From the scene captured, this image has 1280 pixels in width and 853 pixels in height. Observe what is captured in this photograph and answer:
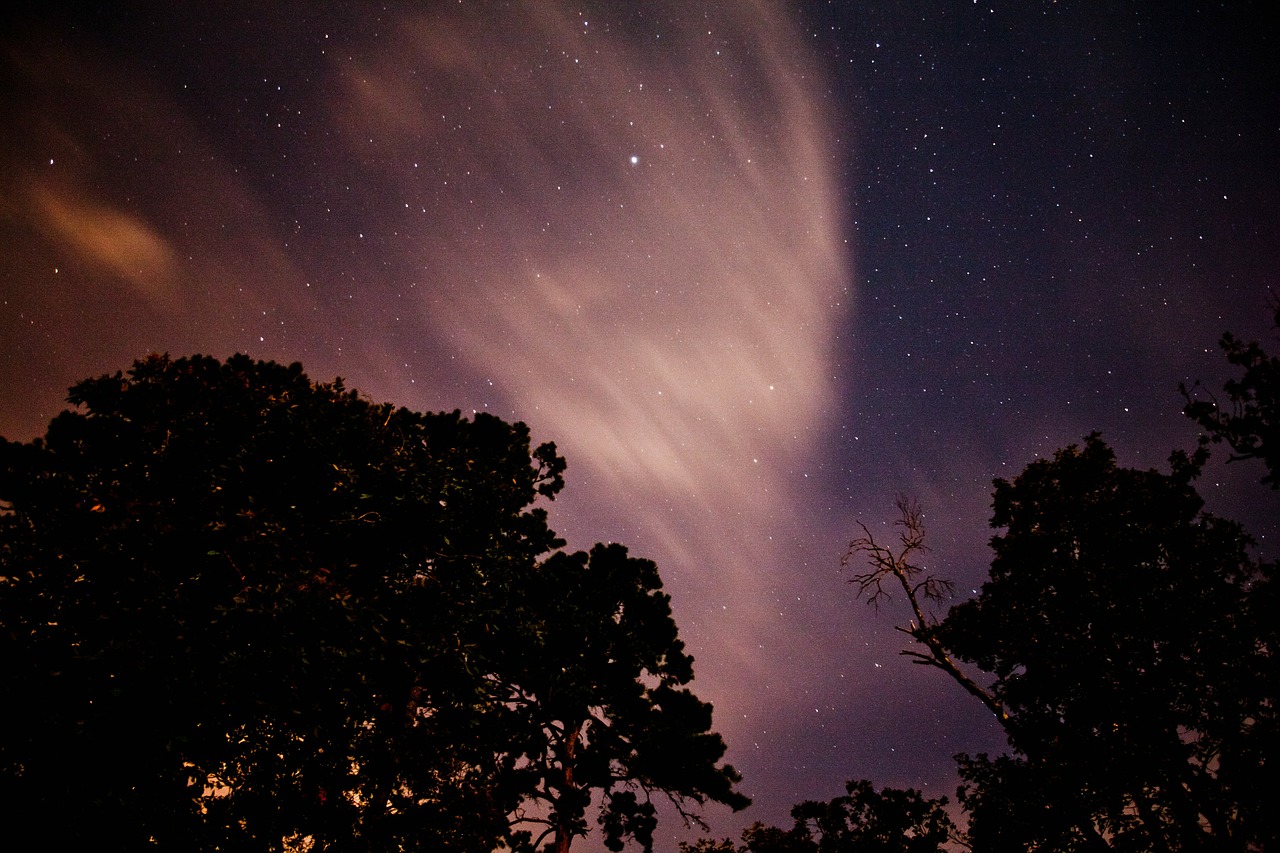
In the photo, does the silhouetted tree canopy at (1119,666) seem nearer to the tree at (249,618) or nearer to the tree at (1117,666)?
the tree at (1117,666)

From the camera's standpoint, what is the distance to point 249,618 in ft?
35.3

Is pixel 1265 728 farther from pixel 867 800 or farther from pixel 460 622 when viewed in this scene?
pixel 867 800

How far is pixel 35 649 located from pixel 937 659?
1836 cm

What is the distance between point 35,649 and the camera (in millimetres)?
9484

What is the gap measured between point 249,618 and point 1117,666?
21.3 metres

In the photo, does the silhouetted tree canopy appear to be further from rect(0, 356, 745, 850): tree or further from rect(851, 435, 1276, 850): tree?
rect(0, 356, 745, 850): tree

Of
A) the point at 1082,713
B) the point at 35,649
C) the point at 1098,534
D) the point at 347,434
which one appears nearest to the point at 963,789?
the point at 1082,713

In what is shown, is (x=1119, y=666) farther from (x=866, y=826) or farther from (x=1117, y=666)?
(x=866, y=826)

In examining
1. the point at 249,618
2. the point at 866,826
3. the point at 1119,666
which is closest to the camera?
the point at 249,618

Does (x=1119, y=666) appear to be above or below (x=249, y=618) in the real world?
above

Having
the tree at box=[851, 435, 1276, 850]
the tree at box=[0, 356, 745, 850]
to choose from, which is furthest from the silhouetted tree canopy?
the tree at box=[0, 356, 745, 850]

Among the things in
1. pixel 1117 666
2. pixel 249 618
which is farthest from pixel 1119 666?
pixel 249 618

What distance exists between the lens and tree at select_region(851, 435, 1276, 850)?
13.2 meters

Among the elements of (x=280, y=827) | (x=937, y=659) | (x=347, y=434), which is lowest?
(x=280, y=827)
